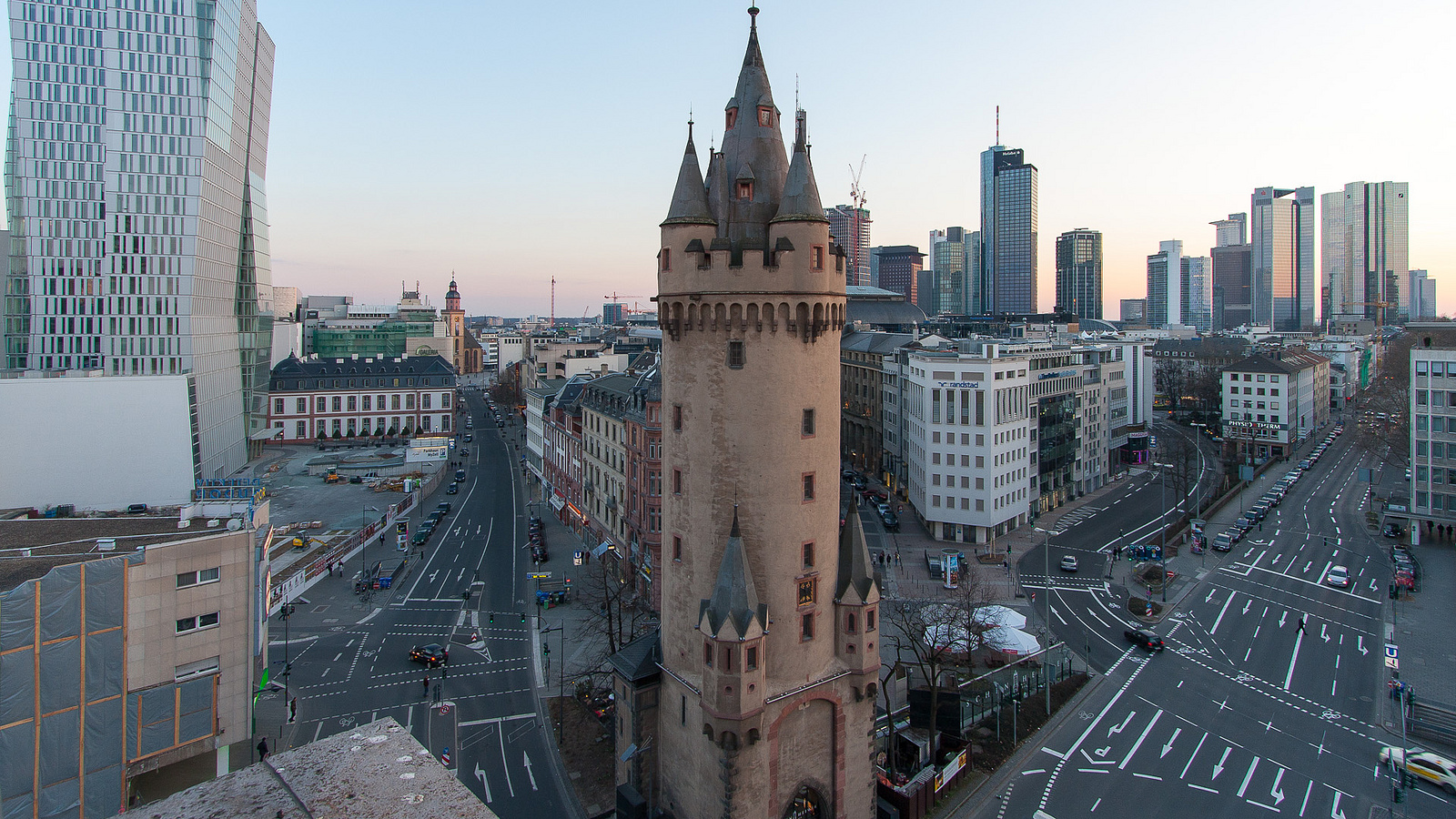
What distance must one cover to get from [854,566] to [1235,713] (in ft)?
98.1

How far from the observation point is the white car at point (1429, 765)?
123ft

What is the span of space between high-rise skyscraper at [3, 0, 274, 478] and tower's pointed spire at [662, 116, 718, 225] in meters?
101

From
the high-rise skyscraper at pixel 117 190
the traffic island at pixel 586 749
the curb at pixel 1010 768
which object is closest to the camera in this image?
the curb at pixel 1010 768

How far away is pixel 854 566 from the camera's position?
31000 mm

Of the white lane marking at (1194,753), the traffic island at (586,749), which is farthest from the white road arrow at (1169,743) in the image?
the traffic island at (586,749)

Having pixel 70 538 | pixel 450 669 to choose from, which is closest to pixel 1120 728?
pixel 450 669

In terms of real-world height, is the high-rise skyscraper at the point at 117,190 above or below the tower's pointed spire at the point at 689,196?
above

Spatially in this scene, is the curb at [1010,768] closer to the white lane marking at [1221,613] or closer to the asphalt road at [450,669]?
the white lane marking at [1221,613]

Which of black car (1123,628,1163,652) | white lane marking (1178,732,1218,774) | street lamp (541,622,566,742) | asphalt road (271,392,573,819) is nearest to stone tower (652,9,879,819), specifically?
asphalt road (271,392,573,819)

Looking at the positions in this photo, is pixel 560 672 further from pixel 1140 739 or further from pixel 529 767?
pixel 1140 739

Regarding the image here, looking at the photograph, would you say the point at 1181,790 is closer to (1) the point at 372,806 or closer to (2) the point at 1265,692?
(2) the point at 1265,692

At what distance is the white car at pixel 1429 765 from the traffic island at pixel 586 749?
1427 inches

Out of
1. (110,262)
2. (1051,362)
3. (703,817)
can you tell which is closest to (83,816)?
(703,817)

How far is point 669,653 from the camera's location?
100 ft
